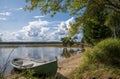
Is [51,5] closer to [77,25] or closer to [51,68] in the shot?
[77,25]

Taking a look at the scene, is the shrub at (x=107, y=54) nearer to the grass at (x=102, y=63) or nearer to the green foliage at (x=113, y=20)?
the grass at (x=102, y=63)

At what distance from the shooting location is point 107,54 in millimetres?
14867

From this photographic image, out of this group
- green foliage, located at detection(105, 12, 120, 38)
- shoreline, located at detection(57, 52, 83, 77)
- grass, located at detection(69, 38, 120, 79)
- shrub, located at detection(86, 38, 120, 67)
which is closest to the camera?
grass, located at detection(69, 38, 120, 79)

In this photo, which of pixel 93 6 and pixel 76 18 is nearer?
pixel 93 6

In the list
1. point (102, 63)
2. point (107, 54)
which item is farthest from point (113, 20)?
point (102, 63)

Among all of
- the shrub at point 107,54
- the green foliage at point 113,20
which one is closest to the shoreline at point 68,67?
the shrub at point 107,54

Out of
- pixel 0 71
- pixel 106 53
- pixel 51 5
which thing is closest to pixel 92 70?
pixel 106 53

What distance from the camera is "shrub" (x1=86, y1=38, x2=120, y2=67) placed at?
14491 millimetres

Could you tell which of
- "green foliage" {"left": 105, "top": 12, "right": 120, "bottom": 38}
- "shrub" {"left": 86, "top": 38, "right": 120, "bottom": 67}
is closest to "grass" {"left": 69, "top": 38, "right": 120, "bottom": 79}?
"shrub" {"left": 86, "top": 38, "right": 120, "bottom": 67}

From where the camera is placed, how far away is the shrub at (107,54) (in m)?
14.5

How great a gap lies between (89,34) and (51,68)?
28449mm

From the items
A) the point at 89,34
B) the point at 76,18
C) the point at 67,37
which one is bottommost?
the point at 89,34

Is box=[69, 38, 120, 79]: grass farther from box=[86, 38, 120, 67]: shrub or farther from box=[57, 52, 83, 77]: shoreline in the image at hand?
box=[57, 52, 83, 77]: shoreline

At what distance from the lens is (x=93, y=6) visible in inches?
566
